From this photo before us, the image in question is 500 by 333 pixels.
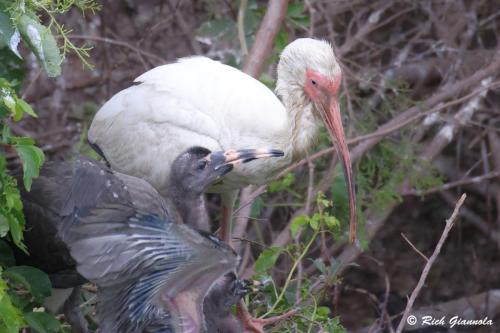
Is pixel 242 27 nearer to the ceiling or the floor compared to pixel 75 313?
nearer to the ceiling

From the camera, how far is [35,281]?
4.06 m

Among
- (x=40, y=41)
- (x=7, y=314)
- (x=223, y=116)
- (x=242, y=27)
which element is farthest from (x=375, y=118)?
(x=7, y=314)

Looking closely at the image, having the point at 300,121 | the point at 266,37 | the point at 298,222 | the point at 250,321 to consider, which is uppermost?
the point at 266,37

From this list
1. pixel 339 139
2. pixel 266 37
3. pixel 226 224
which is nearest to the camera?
pixel 339 139

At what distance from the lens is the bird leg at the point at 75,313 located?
448 centimetres

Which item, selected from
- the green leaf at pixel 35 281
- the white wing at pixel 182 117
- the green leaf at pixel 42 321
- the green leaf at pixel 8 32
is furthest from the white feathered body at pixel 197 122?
the green leaf at pixel 8 32

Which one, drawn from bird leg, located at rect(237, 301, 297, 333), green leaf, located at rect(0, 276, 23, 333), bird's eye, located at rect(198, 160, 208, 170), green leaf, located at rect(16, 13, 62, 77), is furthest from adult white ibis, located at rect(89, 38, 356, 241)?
green leaf, located at rect(0, 276, 23, 333)

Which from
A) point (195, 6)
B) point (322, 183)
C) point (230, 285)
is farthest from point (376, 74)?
point (230, 285)

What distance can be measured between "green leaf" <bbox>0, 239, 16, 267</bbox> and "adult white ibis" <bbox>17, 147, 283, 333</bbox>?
20 centimetres

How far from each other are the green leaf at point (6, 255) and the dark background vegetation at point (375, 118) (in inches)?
42.9

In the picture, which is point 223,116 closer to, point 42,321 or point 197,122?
point 197,122

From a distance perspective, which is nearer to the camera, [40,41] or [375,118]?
[40,41]

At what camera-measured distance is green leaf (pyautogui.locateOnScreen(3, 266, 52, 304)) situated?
13.2ft

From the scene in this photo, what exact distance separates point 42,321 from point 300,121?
140 cm
